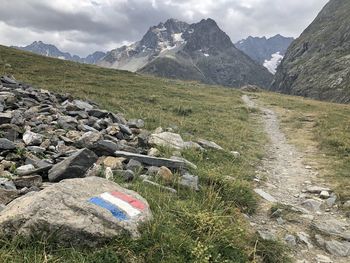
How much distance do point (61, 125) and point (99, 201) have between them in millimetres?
8506

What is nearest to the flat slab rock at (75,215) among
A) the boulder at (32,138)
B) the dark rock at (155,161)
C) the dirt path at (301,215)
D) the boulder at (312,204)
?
the dirt path at (301,215)

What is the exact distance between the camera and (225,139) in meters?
20.1

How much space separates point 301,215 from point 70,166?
6155 millimetres

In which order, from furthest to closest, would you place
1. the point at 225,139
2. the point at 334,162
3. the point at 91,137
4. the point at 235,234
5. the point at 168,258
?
the point at 225,139 → the point at 334,162 → the point at 91,137 → the point at 235,234 → the point at 168,258

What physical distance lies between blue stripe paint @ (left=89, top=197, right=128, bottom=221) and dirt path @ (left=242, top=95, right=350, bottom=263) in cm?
335

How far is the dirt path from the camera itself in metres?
8.44

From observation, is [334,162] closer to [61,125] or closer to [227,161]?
[227,161]

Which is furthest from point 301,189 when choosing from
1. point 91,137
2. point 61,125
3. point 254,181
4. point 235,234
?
point 61,125

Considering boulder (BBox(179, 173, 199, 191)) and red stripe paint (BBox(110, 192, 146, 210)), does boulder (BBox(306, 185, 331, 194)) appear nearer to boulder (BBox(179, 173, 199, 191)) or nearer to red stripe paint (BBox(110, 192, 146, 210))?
boulder (BBox(179, 173, 199, 191))

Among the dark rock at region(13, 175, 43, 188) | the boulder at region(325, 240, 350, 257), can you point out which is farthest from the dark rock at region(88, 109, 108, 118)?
the boulder at region(325, 240, 350, 257)

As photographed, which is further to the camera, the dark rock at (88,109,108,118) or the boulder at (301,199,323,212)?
the dark rock at (88,109,108,118)

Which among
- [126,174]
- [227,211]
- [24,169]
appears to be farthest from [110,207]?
[24,169]

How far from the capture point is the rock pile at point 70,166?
6.20 m

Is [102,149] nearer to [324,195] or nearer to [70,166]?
[70,166]
